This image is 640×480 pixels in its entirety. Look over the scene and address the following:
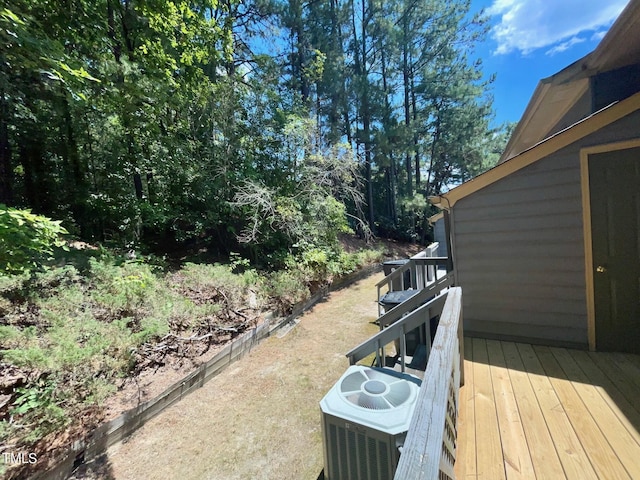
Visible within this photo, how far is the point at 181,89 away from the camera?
7.20 m

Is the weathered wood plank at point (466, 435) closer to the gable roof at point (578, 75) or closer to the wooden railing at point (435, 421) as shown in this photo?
the wooden railing at point (435, 421)

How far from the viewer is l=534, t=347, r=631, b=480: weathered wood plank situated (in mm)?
1479

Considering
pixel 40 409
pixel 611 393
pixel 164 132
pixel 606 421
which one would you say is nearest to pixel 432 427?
pixel 606 421

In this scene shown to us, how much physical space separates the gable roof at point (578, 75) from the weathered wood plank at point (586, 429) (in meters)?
3.31

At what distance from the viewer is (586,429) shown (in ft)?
5.79

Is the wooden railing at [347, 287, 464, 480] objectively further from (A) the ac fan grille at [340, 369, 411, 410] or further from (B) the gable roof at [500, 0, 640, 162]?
(B) the gable roof at [500, 0, 640, 162]

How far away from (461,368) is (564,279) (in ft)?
5.31

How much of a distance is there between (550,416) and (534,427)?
205 mm

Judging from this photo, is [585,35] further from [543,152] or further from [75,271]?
[75,271]

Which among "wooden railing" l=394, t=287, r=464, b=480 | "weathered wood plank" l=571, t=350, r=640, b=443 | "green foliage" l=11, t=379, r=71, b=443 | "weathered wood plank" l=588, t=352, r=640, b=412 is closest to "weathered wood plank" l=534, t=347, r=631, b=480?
"weathered wood plank" l=571, t=350, r=640, b=443

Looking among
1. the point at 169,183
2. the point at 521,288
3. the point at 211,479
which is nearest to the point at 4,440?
the point at 211,479

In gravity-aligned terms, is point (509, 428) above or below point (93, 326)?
below

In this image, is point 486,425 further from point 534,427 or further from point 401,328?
point 401,328

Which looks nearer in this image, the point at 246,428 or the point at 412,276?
the point at 246,428
